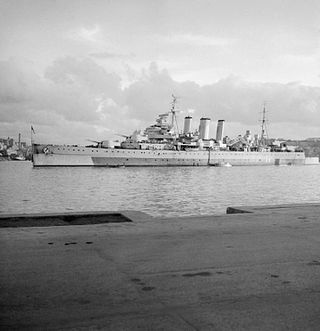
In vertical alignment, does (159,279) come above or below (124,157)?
above

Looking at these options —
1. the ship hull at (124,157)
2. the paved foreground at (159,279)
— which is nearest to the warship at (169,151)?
the ship hull at (124,157)

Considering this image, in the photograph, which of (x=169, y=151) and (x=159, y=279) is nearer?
(x=159, y=279)

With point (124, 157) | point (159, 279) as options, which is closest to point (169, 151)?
point (124, 157)

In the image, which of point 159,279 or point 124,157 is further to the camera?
point 124,157

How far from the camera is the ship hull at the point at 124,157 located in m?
63.2

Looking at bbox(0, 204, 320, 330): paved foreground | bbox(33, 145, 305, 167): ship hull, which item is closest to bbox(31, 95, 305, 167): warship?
bbox(33, 145, 305, 167): ship hull

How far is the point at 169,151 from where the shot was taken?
71000 millimetres

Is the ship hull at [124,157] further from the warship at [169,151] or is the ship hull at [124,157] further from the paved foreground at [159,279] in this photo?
the paved foreground at [159,279]

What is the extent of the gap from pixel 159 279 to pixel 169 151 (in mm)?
68269

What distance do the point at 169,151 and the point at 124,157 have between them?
8.48 m

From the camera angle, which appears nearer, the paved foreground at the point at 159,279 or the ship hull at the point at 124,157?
the paved foreground at the point at 159,279

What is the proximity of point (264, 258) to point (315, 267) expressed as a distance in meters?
0.43

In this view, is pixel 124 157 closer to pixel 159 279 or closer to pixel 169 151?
pixel 169 151

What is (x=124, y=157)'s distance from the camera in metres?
67.1
